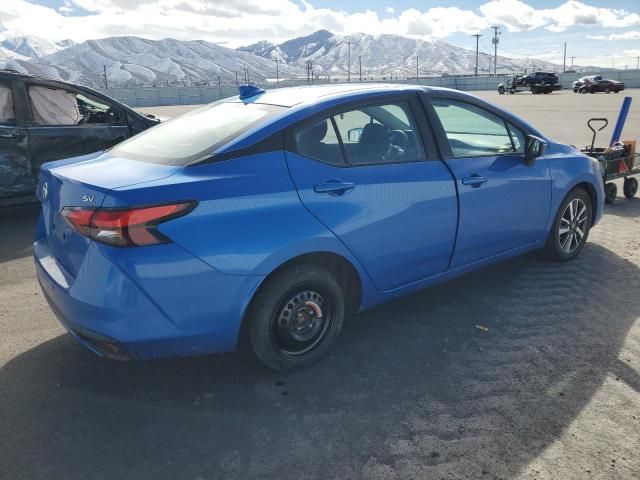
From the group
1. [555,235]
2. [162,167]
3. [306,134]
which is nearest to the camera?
[162,167]

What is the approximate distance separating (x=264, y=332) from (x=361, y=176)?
40.4 inches

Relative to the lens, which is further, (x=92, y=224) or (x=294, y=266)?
(x=294, y=266)

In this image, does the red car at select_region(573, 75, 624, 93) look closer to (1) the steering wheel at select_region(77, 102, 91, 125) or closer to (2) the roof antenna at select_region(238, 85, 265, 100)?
(1) the steering wheel at select_region(77, 102, 91, 125)

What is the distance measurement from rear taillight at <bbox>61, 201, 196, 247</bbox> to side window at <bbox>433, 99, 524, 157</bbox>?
1977 millimetres

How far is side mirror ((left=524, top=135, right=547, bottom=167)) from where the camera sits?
154 inches

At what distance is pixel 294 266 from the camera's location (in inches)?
112

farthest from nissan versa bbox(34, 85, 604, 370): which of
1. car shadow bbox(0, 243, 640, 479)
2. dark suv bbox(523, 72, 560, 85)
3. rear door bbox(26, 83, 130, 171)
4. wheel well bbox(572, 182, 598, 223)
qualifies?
dark suv bbox(523, 72, 560, 85)

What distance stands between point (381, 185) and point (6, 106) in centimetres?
505

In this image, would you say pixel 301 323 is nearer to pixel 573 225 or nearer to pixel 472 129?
pixel 472 129

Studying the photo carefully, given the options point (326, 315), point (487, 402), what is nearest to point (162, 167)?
point (326, 315)

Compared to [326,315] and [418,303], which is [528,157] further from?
[326,315]

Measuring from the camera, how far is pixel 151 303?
7.98 ft

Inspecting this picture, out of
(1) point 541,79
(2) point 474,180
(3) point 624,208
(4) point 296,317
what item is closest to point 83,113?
(4) point 296,317

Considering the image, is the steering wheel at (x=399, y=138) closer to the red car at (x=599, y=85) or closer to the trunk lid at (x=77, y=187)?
the trunk lid at (x=77, y=187)
